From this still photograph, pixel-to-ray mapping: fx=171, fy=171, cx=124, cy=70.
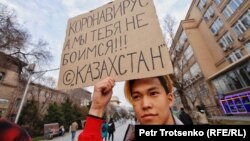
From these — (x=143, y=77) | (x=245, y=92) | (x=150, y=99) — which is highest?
(x=245, y=92)

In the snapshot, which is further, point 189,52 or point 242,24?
point 189,52

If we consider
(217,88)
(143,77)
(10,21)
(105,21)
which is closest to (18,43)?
(10,21)

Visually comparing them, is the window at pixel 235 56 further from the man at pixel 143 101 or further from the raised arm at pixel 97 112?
the raised arm at pixel 97 112

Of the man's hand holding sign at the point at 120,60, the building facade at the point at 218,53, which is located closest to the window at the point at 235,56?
the building facade at the point at 218,53

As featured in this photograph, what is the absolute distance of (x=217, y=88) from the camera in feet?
82.0

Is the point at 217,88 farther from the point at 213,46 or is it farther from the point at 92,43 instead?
the point at 92,43

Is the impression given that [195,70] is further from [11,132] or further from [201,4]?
[11,132]

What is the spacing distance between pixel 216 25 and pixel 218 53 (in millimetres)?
4317

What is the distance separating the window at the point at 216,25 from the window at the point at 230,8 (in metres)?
1.59

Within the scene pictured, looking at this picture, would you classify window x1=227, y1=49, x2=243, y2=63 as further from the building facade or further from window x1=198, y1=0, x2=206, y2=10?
window x1=198, y1=0, x2=206, y2=10

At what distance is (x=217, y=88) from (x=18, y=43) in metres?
25.3

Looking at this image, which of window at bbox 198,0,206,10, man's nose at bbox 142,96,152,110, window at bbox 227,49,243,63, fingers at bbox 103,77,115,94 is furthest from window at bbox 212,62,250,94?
fingers at bbox 103,77,115,94

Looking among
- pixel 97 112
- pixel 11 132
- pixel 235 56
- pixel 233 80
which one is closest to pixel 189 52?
pixel 235 56

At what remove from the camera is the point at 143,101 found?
1441 millimetres
